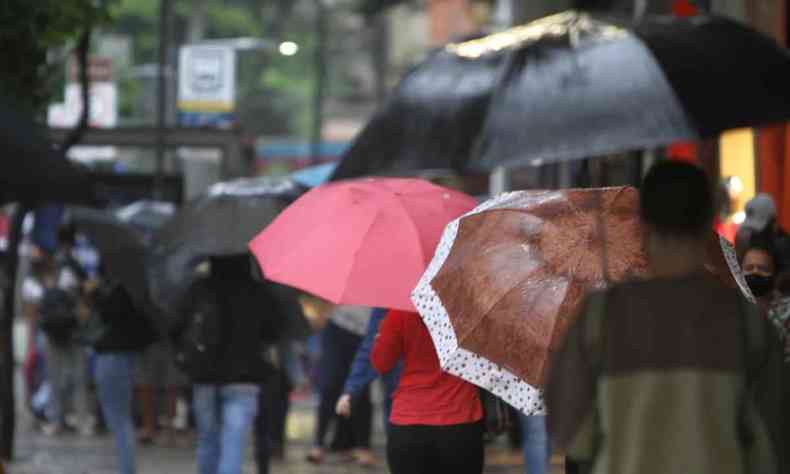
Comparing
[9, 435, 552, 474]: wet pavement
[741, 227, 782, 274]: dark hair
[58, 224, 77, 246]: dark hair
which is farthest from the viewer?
[58, 224, 77, 246]: dark hair

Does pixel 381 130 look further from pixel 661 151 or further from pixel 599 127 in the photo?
pixel 661 151

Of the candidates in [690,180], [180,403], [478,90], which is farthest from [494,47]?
[180,403]

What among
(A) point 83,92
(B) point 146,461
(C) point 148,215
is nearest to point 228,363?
(B) point 146,461

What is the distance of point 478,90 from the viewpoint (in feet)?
28.3

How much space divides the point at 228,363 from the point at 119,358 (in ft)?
6.92

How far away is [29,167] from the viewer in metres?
9.14

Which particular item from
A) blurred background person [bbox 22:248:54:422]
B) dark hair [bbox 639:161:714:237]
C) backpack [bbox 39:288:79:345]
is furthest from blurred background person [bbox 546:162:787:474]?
blurred background person [bbox 22:248:54:422]

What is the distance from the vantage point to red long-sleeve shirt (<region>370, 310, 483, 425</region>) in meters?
8.20

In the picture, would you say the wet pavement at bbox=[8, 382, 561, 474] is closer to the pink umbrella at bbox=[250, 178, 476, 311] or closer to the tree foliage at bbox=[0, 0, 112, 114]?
the tree foliage at bbox=[0, 0, 112, 114]

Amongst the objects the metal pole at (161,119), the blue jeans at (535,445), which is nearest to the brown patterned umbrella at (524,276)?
the blue jeans at (535,445)

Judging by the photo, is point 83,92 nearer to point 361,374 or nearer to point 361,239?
point 361,374

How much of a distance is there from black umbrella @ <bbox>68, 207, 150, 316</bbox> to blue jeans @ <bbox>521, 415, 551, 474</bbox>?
311 cm

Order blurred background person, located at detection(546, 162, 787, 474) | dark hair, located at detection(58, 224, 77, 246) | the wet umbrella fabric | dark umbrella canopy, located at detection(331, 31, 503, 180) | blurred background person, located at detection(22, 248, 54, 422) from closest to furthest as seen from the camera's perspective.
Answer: blurred background person, located at detection(546, 162, 787, 474) < dark umbrella canopy, located at detection(331, 31, 503, 180) < the wet umbrella fabric < dark hair, located at detection(58, 224, 77, 246) < blurred background person, located at detection(22, 248, 54, 422)

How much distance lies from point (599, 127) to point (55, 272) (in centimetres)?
1218
